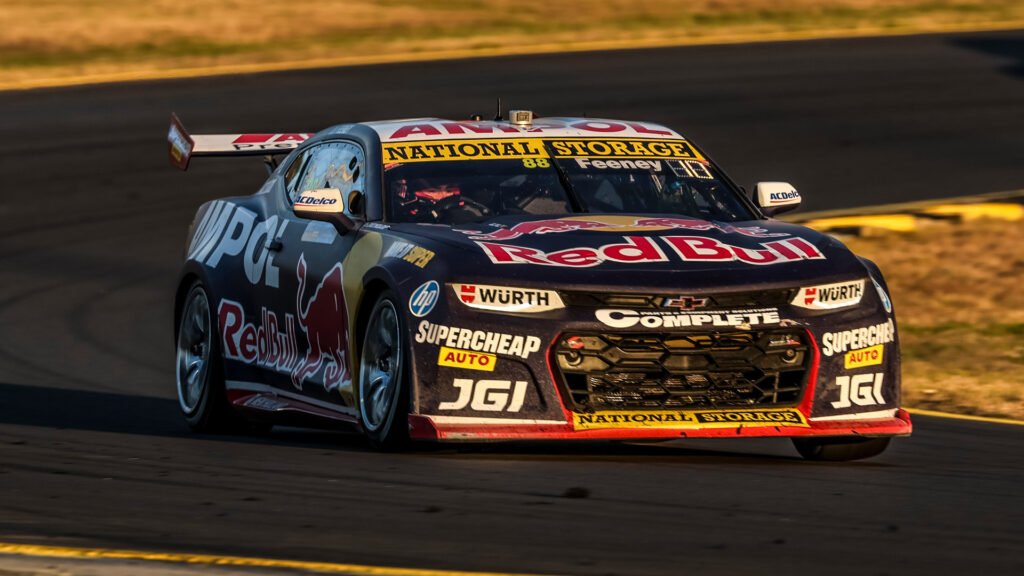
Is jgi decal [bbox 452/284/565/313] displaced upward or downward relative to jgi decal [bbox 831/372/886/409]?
upward

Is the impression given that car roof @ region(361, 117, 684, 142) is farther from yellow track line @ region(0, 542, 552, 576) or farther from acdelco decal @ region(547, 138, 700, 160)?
yellow track line @ region(0, 542, 552, 576)

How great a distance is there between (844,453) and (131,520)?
324 centimetres

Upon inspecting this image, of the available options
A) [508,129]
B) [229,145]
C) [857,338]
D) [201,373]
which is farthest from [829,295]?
[229,145]

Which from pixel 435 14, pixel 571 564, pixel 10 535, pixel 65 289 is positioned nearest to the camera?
pixel 571 564

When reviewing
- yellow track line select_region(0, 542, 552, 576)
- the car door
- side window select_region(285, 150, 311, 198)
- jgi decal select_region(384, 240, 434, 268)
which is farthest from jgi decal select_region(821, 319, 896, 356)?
side window select_region(285, 150, 311, 198)

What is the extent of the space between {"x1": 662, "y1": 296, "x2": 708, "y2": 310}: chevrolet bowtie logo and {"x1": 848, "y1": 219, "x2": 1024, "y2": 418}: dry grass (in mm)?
3306

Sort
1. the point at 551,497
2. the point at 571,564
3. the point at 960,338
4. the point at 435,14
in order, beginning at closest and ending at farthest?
1. the point at 571,564
2. the point at 551,497
3. the point at 960,338
4. the point at 435,14

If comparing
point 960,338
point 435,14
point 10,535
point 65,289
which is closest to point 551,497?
point 10,535

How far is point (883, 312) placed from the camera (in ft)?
27.9

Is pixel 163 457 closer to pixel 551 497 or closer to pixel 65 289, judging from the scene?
pixel 551 497

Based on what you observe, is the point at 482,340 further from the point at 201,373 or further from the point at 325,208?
the point at 201,373

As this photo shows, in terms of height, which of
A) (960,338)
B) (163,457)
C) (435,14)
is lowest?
(435,14)

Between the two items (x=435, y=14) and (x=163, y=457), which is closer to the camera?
(x=163, y=457)

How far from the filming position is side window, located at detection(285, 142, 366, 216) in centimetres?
971
